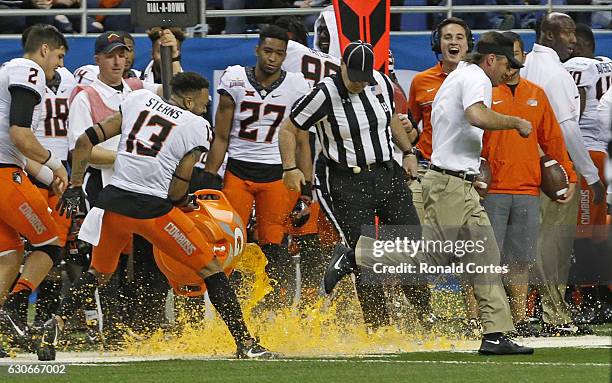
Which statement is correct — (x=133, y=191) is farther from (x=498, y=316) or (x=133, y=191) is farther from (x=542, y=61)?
(x=542, y=61)

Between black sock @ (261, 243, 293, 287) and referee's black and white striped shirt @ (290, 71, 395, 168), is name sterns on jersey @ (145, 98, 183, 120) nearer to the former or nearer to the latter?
referee's black and white striped shirt @ (290, 71, 395, 168)

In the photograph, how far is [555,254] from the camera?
37.3ft

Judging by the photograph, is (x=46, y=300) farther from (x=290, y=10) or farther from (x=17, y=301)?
(x=290, y=10)

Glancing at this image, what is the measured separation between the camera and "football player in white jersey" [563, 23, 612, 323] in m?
11.8

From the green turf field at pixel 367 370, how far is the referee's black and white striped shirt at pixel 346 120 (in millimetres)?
1422

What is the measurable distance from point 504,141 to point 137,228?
2.78 metres

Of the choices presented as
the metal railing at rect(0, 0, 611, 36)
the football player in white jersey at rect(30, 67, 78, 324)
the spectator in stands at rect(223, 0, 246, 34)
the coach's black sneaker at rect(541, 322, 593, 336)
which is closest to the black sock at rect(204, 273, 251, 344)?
the football player in white jersey at rect(30, 67, 78, 324)

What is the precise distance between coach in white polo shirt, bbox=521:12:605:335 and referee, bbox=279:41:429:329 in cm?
152

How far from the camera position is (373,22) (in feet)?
36.3

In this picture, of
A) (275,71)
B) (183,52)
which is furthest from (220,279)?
(183,52)

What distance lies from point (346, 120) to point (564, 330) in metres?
2.31

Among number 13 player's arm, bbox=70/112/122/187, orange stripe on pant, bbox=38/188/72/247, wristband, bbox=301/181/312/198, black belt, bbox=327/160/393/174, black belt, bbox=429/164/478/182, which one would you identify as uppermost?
number 13 player's arm, bbox=70/112/122/187

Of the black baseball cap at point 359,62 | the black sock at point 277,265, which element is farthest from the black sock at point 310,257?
the black baseball cap at point 359,62

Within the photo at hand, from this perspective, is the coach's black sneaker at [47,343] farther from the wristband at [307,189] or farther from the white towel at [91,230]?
the wristband at [307,189]
